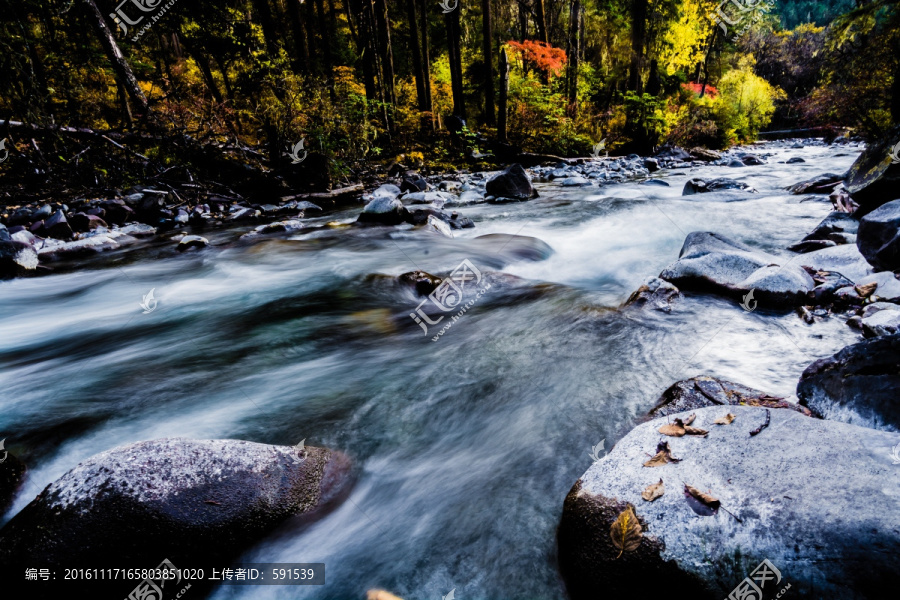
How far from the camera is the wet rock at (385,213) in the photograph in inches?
351

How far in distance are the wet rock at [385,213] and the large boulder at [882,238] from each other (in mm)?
7083

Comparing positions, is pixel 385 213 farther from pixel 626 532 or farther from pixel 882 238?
pixel 626 532

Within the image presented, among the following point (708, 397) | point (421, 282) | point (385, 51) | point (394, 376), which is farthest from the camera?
point (385, 51)

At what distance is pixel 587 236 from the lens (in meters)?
8.02

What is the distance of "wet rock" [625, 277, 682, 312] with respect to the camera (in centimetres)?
441

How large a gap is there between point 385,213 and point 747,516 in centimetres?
824

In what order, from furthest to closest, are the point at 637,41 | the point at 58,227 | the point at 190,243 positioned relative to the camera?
the point at 637,41
the point at 58,227
the point at 190,243

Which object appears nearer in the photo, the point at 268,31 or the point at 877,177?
the point at 877,177

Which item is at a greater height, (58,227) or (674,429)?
(58,227)

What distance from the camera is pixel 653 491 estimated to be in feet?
5.80

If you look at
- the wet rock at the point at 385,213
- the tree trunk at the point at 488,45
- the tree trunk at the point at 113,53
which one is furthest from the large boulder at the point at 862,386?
the tree trunk at the point at 488,45

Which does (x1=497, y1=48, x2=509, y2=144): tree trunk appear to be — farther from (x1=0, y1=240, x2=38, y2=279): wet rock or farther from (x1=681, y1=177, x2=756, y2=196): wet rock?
(x1=0, y1=240, x2=38, y2=279): wet rock

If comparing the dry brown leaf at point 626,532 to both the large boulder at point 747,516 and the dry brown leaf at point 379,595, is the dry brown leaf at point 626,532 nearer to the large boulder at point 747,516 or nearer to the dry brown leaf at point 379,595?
the large boulder at point 747,516

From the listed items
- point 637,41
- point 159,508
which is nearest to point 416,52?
point 637,41
